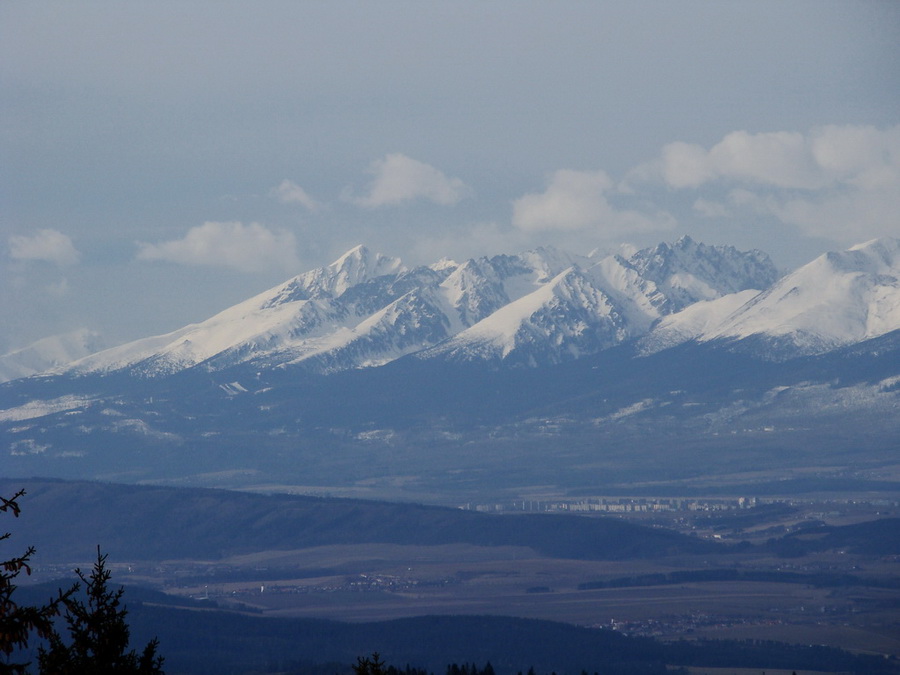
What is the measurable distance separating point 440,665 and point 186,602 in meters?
53.3

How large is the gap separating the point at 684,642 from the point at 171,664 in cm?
5010

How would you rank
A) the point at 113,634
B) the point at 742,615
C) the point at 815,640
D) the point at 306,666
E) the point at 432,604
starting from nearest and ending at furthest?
the point at 113,634
the point at 306,666
the point at 815,640
the point at 742,615
the point at 432,604

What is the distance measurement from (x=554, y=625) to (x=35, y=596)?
170 ft

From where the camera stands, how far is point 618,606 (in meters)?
190

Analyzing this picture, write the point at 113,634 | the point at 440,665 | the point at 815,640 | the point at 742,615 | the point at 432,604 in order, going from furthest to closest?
the point at 432,604 → the point at 742,615 → the point at 815,640 → the point at 440,665 → the point at 113,634

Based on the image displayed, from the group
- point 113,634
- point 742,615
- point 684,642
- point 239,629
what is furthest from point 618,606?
point 113,634

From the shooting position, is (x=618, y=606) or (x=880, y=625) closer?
(x=880, y=625)

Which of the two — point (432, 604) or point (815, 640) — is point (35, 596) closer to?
point (432, 604)

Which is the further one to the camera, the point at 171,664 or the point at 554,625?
the point at 554,625

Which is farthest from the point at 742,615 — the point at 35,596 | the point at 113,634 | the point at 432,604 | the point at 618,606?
the point at 113,634

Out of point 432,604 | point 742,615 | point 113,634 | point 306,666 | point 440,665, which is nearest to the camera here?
point 113,634

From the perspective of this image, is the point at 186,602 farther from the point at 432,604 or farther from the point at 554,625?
the point at 554,625

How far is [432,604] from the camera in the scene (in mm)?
195125

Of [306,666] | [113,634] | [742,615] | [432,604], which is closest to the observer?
[113,634]
